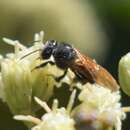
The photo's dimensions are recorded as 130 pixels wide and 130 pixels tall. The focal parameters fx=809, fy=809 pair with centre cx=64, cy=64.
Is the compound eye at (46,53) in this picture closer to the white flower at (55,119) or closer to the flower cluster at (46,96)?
the flower cluster at (46,96)

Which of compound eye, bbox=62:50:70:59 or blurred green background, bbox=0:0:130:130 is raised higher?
compound eye, bbox=62:50:70:59

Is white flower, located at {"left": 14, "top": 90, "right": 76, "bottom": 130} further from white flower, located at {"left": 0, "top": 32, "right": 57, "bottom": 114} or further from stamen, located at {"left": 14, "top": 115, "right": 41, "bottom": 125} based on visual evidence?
white flower, located at {"left": 0, "top": 32, "right": 57, "bottom": 114}

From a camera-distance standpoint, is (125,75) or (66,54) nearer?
(125,75)

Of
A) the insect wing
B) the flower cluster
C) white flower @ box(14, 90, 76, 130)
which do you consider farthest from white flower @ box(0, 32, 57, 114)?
white flower @ box(14, 90, 76, 130)

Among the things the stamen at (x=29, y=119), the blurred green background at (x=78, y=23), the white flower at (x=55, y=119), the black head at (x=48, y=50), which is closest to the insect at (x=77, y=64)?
the black head at (x=48, y=50)

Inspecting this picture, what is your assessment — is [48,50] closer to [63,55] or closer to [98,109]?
[63,55]

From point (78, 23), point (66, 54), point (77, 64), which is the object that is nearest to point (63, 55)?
point (66, 54)

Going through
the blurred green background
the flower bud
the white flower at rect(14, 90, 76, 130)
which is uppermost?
the flower bud
